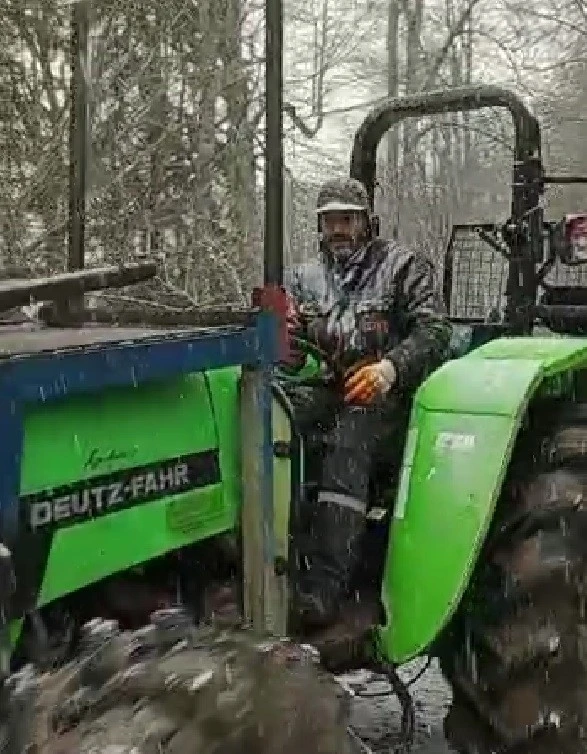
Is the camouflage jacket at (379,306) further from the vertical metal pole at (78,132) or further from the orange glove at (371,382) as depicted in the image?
the vertical metal pole at (78,132)

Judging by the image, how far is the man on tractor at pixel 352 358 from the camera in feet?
11.6

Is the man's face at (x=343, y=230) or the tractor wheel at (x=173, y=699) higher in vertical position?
the man's face at (x=343, y=230)

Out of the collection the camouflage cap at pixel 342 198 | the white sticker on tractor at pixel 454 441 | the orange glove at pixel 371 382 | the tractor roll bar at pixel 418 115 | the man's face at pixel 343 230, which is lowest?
the white sticker on tractor at pixel 454 441

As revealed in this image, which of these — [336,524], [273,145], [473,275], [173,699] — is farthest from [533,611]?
[473,275]

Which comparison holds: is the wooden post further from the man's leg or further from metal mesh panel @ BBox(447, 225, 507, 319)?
metal mesh panel @ BBox(447, 225, 507, 319)

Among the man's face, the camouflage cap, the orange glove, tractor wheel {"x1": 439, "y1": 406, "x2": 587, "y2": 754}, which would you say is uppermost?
the camouflage cap

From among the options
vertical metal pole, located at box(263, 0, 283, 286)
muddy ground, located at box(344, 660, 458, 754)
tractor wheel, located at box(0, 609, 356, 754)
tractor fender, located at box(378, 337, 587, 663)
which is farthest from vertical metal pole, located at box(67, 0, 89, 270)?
muddy ground, located at box(344, 660, 458, 754)

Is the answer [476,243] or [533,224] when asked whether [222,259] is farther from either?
[533,224]

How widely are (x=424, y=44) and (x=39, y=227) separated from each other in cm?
1454

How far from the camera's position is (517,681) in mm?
3150

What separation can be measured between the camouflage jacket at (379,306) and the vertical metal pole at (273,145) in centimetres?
71

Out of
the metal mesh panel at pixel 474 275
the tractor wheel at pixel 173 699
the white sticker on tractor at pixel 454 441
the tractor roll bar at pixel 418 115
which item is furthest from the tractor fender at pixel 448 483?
the metal mesh panel at pixel 474 275

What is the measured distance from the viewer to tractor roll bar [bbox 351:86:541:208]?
461 cm

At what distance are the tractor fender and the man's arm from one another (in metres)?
0.12
